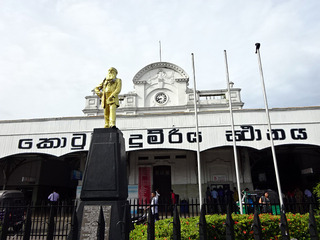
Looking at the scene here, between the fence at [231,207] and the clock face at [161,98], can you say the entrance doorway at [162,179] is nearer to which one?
the fence at [231,207]

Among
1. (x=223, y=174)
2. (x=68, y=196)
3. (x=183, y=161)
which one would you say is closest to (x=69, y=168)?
(x=68, y=196)

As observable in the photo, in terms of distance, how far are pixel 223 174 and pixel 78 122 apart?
1053 centimetres

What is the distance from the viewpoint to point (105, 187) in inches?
222

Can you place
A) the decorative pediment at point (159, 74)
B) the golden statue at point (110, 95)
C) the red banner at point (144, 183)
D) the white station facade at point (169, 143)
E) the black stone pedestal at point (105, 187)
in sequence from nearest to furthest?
the black stone pedestal at point (105, 187)
the golden statue at point (110, 95)
the white station facade at point (169, 143)
the red banner at point (144, 183)
the decorative pediment at point (159, 74)

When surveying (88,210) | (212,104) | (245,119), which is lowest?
(88,210)

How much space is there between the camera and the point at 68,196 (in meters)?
23.1

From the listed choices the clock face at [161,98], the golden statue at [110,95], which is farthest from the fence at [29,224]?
the clock face at [161,98]

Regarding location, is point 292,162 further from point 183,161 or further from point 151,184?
point 151,184

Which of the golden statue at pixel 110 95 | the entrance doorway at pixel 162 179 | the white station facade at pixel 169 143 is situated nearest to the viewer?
the golden statue at pixel 110 95

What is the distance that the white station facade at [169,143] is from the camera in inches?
553

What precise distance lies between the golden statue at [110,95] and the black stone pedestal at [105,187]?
492mm

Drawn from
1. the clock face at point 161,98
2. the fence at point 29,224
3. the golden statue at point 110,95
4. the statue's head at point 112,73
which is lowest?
the fence at point 29,224

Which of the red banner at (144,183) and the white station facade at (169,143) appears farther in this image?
the red banner at (144,183)

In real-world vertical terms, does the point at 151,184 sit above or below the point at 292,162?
below
